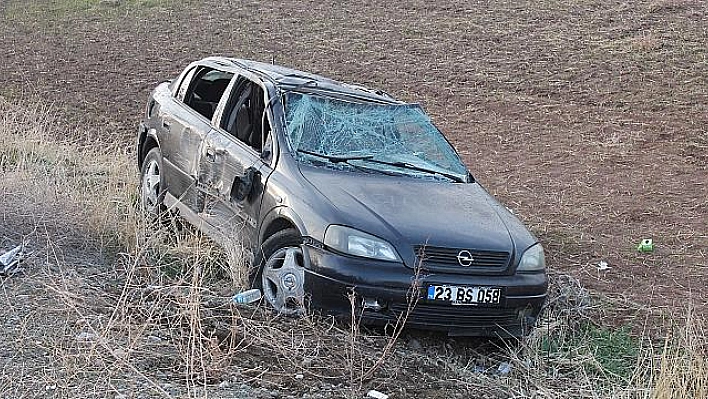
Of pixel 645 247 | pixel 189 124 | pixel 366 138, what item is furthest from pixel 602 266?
pixel 189 124

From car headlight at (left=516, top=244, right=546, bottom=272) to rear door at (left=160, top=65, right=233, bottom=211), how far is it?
106 inches

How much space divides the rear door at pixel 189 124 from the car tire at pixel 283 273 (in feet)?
4.76

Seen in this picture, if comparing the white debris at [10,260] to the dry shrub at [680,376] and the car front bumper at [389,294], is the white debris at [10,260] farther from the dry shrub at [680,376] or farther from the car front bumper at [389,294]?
the dry shrub at [680,376]

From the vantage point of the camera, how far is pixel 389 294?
18.2 feet

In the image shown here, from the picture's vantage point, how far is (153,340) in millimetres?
5230

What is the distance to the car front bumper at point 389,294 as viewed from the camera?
556 cm

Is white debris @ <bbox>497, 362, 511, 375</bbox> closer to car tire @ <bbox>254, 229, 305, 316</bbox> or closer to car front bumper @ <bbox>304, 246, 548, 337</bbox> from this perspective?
car front bumper @ <bbox>304, 246, 548, 337</bbox>

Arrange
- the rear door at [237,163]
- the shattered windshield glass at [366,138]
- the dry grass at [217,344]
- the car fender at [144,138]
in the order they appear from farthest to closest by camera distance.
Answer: the car fender at [144,138] → the shattered windshield glass at [366,138] → the rear door at [237,163] → the dry grass at [217,344]

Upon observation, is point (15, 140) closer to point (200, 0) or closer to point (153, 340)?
point (153, 340)

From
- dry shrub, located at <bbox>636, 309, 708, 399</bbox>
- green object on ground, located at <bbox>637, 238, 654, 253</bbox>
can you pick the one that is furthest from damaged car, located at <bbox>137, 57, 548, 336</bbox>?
green object on ground, located at <bbox>637, 238, 654, 253</bbox>

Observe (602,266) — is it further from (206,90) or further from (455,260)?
(206,90)

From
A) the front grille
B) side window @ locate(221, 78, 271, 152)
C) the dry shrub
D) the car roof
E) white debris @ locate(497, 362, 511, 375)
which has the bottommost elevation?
white debris @ locate(497, 362, 511, 375)

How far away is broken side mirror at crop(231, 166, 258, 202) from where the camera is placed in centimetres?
662

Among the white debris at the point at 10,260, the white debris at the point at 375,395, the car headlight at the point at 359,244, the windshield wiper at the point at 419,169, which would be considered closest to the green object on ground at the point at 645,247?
the windshield wiper at the point at 419,169
